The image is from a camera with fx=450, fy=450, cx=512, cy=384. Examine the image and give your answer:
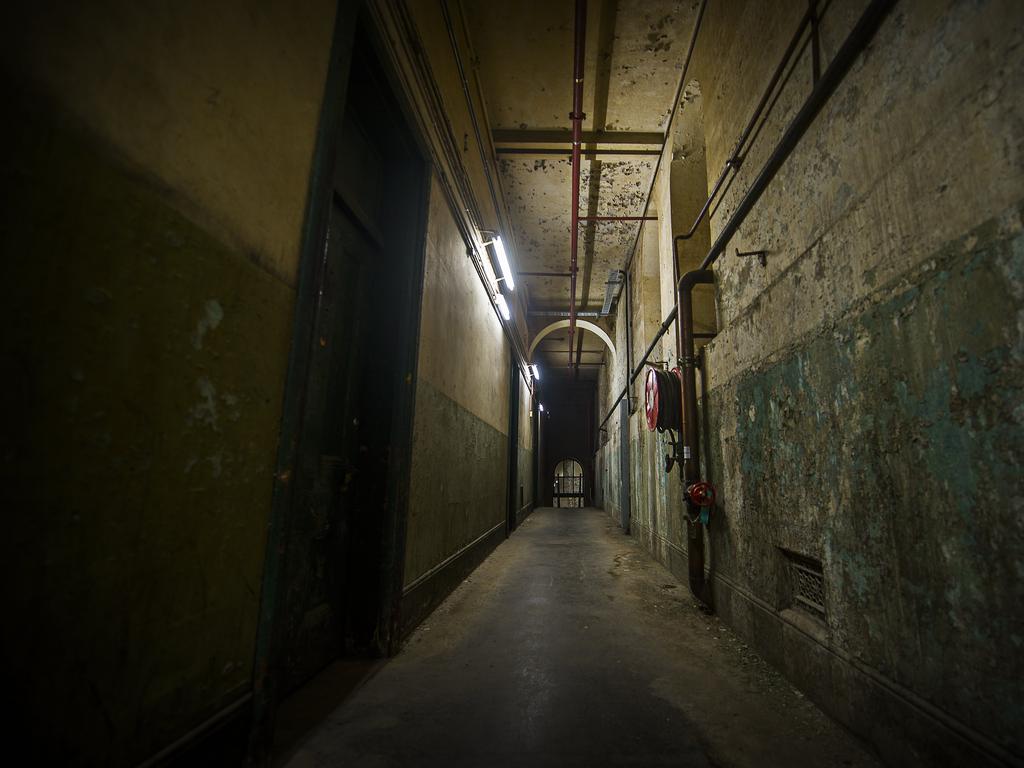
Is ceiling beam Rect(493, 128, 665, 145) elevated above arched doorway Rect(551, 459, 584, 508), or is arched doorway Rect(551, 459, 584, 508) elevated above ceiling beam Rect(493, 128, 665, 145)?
ceiling beam Rect(493, 128, 665, 145)

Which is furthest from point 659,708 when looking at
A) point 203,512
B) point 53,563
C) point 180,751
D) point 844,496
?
point 53,563

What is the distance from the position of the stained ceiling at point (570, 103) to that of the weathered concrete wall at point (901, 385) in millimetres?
2328

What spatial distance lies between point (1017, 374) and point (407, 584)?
10.1 ft

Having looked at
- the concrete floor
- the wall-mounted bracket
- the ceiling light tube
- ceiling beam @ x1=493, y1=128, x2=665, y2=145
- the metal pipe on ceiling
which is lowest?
the concrete floor

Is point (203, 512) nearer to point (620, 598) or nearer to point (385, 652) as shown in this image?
point (385, 652)

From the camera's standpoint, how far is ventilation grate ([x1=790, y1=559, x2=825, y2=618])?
2.26 m

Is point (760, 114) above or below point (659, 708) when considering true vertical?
above

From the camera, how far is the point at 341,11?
6.70ft

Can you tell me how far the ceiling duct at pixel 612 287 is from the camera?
9.02m

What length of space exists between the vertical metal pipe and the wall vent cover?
3.67 feet

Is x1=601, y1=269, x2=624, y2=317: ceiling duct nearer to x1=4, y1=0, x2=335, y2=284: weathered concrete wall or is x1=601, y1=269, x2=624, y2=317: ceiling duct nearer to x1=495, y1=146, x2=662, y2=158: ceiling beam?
x1=495, y1=146, x2=662, y2=158: ceiling beam

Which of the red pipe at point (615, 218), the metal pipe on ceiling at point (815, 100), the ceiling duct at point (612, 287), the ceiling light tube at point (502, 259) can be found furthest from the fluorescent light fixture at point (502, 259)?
the ceiling duct at point (612, 287)

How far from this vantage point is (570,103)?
5.65 m

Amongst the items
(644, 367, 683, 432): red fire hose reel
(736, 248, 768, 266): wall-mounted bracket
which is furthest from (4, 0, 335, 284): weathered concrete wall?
(644, 367, 683, 432): red fire hose reel
